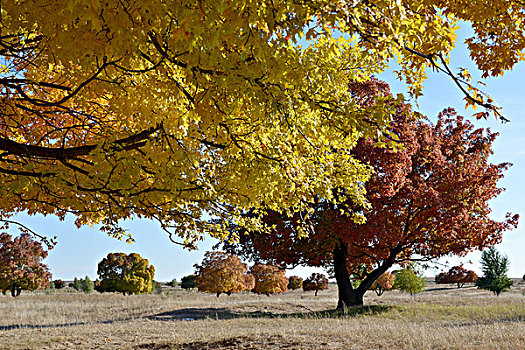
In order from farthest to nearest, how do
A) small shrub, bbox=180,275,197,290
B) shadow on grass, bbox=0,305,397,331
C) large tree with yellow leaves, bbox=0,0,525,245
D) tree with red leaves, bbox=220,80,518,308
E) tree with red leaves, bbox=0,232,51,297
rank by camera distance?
small shrub, bbox=180,275,197,290 → tree with red leaves, bbox=0,232,51,297 → shadow on grass, bbox=0,305,397,331 → tree with red leaves, bbox=220,80,518,308 → large tree with yellow leaves, bbox=0,0,525,245

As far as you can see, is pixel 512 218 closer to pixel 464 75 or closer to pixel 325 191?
pixel 325 191

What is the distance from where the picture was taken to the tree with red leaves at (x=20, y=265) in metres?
35.4

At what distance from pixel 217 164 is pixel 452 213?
428 inches

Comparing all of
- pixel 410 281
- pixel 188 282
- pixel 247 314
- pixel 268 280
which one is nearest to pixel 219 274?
pixel 268 280

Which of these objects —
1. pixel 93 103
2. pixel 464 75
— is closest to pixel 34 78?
pixel 93 103

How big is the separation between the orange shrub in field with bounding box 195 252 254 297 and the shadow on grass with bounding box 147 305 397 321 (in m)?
10.5

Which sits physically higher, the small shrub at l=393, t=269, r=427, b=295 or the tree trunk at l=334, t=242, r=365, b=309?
the tree trunk at l=334, t=242, r=365, b=309

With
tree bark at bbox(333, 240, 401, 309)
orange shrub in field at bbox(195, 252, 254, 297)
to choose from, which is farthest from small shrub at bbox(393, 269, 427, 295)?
tree bark at bbox(333, 240, 401, 309)

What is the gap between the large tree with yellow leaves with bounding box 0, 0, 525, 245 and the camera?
3561mm

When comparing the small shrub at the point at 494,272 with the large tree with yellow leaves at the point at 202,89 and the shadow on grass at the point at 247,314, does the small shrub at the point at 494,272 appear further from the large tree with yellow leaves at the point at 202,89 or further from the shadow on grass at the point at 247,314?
the large tree with yellow leaves at the point at 202,89

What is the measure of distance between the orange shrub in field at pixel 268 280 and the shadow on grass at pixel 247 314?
56.0ft

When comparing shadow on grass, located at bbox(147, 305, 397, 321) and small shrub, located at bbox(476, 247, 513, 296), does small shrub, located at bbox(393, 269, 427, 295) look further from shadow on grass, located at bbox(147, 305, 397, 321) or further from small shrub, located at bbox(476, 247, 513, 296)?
shadow on grass, located at bbox(147, 305, 397, 321)

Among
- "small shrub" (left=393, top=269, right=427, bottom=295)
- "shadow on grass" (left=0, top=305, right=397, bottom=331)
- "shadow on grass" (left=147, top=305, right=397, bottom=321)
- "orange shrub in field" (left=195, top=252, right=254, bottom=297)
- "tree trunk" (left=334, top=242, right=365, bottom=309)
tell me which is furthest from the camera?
"small shrub" (left=393, top=269, right=427, bottom=295)

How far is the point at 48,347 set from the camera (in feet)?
33.0
